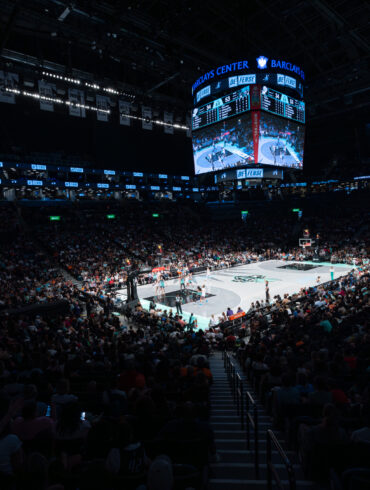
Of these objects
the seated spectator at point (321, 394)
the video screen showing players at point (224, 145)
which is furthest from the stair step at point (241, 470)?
the video screen showing players at point (224, 145)

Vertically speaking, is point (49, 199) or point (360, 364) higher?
point (49, 199)

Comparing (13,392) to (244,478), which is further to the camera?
(13,392)

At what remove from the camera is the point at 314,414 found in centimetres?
387

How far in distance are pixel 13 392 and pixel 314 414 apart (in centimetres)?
461

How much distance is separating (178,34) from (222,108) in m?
5.78

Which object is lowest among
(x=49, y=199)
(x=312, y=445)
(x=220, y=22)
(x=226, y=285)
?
(x=226, y=285)

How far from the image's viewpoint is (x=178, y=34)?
20828 mm

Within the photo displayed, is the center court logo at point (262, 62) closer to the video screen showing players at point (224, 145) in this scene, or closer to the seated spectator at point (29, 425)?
the video screen showing players at point (224, 145)

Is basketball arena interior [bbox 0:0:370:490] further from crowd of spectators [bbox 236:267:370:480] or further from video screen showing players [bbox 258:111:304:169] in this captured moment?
video screen showing players [bbox 258:111:304:169]

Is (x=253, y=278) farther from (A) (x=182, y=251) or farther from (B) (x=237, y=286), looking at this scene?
(A) (x=182, y=251)

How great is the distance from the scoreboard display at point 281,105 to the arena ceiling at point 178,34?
13.0 ft

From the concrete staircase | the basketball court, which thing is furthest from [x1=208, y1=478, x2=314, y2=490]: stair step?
the basketball court

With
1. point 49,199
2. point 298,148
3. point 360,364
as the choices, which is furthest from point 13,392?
point 49,199

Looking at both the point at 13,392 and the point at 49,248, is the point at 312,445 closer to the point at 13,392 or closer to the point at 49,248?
the point at 13,392
